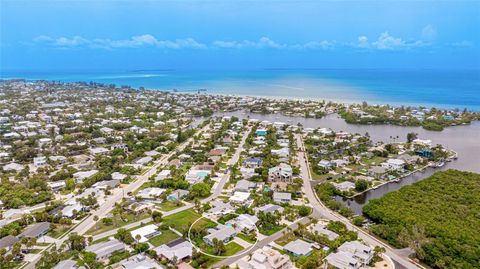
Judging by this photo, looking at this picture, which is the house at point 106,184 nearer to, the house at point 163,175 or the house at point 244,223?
the house at point 163,175

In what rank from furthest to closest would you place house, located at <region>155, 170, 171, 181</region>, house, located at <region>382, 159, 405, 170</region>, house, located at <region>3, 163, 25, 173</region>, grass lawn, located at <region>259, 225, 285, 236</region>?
1. house, located at <region>382, 159, 405, 170</region>
2. house, located at <region>3, 163, 25, 173</region>
3. house, located at <region>155, 170, 171, 181</region>
4. grass lawn, located at <region>259, 225, 285, 236</region>

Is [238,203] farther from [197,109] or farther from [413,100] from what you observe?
[413,100]

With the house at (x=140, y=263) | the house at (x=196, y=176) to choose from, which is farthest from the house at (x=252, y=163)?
the house at (x=140, y=263)

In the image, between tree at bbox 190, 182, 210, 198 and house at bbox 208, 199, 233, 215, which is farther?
tree at bbox 190, 182, 210, 198

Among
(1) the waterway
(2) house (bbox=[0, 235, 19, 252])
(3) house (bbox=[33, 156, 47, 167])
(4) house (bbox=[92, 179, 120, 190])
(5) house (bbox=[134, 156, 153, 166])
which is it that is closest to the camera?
(2) house (bbox=[0, 235, 19, 252])

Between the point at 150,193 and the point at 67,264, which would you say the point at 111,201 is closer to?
the point at 150,193

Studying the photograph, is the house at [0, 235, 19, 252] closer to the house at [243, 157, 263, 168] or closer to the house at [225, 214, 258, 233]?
the house at [225, 214, 258, 233]

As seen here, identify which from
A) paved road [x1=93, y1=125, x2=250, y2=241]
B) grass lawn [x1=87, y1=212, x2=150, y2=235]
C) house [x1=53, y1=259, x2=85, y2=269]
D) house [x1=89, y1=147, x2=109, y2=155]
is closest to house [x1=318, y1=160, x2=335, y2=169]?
paved road [x1=93, y1=125, x2=250, y2=241]
